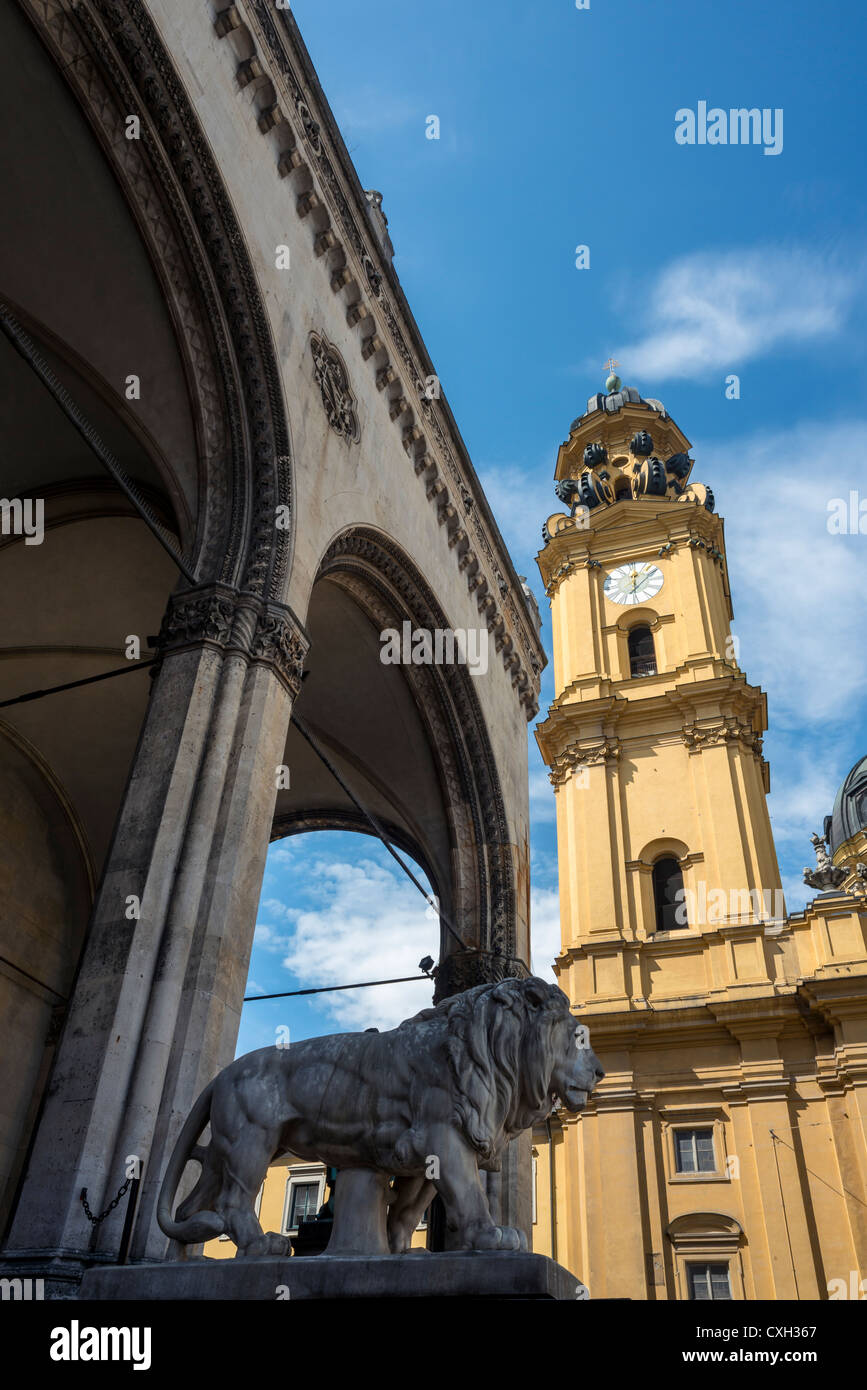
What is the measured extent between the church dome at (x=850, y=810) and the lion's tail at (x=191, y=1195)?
147ft

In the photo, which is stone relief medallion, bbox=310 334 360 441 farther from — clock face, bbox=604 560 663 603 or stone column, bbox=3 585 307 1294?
clock face, bbox=604 560 663 603

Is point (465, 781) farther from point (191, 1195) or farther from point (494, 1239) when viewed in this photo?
point (494, 1239)

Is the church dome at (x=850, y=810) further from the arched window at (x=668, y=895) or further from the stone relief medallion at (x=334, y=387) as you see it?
the stone relief medallion at (x=334, y=387)

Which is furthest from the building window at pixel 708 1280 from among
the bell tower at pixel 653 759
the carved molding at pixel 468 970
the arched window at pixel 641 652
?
the arched window at pixel 641 652

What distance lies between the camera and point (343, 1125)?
443 cm

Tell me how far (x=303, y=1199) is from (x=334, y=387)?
19786 mm

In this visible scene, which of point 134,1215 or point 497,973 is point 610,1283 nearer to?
point 497,973

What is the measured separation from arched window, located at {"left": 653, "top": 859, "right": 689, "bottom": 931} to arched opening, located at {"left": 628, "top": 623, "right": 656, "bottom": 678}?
5679 millimetres

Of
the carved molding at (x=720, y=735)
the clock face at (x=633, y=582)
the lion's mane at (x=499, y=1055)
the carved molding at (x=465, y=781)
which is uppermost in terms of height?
the clock face at (x=633, y=582)

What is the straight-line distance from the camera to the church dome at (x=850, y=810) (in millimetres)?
46000

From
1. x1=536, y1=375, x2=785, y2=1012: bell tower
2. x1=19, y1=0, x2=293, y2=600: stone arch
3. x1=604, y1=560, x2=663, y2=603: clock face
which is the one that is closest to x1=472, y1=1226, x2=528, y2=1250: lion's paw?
x1=19, y1=0, x2=293, y2=600: stone arch

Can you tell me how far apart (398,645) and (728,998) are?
41.9 ft

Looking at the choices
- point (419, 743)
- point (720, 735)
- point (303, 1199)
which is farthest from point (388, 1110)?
point (720, 735)

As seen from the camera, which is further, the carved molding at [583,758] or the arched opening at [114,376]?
the carved molding at [583,758]
